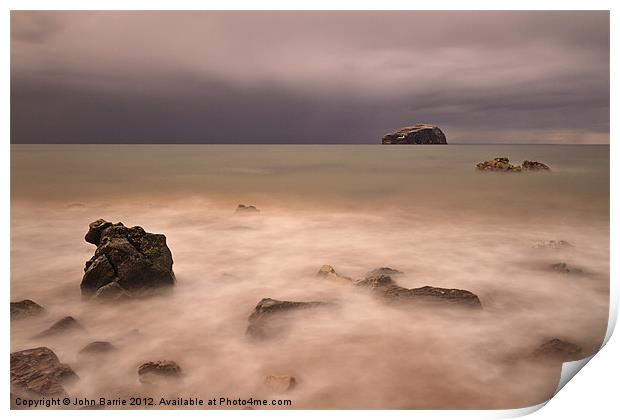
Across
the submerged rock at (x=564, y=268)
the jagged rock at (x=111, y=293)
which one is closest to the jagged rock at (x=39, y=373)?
the jagged rock at (x=111, y=293)

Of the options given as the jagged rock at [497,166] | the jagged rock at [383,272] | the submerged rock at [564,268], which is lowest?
the jagged rock at [383,272]

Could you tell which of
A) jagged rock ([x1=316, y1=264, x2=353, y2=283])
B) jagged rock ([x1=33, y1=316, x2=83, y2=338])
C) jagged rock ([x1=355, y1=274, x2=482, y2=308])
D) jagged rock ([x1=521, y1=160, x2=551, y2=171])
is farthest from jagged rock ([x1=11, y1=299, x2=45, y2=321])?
jagged rock ([x1=521, y1=160, x2=551, y2=171])

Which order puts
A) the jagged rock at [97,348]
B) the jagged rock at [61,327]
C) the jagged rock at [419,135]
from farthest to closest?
the jagged rock at [419,135], the jagged rock at [61,327], the jagged rock at [97,348]

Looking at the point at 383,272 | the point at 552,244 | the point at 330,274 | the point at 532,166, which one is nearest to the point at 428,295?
the point at 383,272

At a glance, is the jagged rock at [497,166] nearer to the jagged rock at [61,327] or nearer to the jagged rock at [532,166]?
the jagged rock at [532,166]

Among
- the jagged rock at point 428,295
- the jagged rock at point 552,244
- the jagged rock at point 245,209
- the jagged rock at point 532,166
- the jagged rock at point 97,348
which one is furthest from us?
the jagged rock at point 532,166

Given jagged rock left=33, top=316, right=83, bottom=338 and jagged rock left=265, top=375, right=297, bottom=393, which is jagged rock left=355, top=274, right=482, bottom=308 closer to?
jagged rock left=265, top=375, right=297, bottom=393
